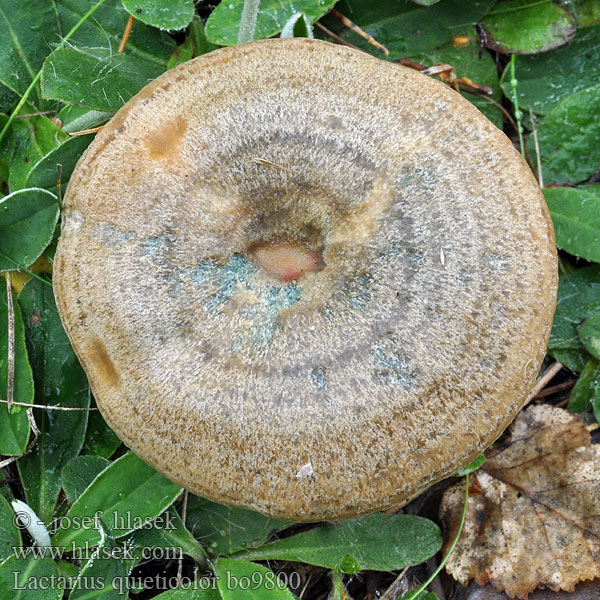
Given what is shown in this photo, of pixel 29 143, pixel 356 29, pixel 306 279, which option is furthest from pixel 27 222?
pixel 356 29

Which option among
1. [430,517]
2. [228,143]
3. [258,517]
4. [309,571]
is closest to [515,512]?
[430,517]

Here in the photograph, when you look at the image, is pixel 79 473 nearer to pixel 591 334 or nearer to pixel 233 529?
pixel 233 529

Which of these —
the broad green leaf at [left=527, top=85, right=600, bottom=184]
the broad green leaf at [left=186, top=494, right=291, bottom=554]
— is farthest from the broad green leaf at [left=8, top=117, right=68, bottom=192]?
the broad green leaf at [left=527, top=85, right=600, bottom=184]

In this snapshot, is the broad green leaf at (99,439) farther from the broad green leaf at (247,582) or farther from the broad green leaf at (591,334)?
the broad green leaf at (591,334)

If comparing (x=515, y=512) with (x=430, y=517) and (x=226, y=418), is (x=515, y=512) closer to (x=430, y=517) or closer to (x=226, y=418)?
(x=430, y=517)

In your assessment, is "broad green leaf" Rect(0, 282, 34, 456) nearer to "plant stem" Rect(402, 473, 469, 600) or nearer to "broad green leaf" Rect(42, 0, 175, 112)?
"broad green leaf" Rect(42, 0, 175, 112)

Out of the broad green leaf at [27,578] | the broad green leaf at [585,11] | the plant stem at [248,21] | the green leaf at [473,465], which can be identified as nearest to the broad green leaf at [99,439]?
the broad green leaf at [27,578]

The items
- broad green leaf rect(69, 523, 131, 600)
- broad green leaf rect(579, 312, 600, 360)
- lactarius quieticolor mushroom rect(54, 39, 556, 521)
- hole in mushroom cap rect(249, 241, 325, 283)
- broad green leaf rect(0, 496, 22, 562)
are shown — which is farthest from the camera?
broad green leaf rect(579, 312, 600, 360)
